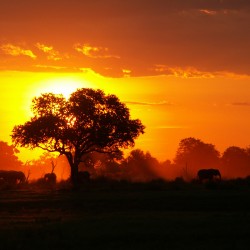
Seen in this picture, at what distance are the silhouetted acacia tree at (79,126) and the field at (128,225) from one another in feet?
112

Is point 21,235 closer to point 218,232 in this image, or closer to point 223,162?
point 218,232

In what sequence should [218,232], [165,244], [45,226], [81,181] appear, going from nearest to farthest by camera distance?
[165,244] → [218,232] → [45,226] → [81,181]

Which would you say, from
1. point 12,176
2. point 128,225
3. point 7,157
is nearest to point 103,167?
point 7,157

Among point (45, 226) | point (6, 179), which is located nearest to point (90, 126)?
point (6, 179)

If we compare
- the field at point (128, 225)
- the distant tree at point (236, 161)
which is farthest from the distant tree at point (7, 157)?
the field at point (128, 225)

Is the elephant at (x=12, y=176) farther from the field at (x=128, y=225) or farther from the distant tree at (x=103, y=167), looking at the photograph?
the field at (x=128, y=225)

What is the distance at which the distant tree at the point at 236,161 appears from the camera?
596 feet

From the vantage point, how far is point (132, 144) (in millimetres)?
79062

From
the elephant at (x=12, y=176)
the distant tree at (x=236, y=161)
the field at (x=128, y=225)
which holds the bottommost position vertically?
the field at (x=128, y=225)

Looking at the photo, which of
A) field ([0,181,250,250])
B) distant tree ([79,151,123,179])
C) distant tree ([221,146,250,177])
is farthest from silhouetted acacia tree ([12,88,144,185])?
distant tree ([221,146,250,177])

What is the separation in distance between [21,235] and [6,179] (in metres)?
66.7

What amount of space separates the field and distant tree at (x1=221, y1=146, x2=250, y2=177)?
468 ft

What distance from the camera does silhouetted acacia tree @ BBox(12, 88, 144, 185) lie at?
74250mm

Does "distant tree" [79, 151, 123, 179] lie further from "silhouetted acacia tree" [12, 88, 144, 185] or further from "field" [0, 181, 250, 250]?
"field" [0, 181, 250, 250]
